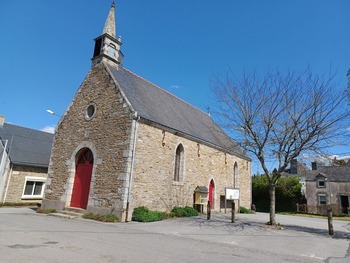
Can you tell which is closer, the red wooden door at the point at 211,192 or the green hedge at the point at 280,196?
the red wooden door at the point at 211,192

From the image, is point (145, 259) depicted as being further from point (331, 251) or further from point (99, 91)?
point (99, 91)

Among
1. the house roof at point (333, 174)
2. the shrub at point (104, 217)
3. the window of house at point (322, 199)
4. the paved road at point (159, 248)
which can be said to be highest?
the house roof at point (333, 174)

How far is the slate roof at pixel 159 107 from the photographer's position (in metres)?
13.4

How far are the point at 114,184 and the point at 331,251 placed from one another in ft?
27.3

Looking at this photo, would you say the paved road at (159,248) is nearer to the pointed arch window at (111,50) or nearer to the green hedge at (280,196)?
the pointed arch window at (111,50)

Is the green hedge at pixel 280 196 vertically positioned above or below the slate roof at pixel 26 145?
below

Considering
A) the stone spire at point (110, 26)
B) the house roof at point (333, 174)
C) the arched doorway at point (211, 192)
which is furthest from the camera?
the house roof at point (333, 174)

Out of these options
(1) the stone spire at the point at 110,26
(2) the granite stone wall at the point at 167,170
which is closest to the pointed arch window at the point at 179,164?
(2) the granite stone wall at the point at 167,170

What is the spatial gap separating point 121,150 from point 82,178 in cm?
323

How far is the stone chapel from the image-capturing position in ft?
38.5

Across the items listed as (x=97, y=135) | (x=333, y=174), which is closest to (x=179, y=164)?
(x=97, y=135)

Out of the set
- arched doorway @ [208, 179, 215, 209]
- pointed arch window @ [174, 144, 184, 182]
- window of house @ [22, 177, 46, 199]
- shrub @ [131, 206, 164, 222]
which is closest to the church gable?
shrub @ [131, 206, 164, 222]

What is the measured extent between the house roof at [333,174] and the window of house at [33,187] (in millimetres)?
30515

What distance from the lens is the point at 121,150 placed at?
11836 millimetres
